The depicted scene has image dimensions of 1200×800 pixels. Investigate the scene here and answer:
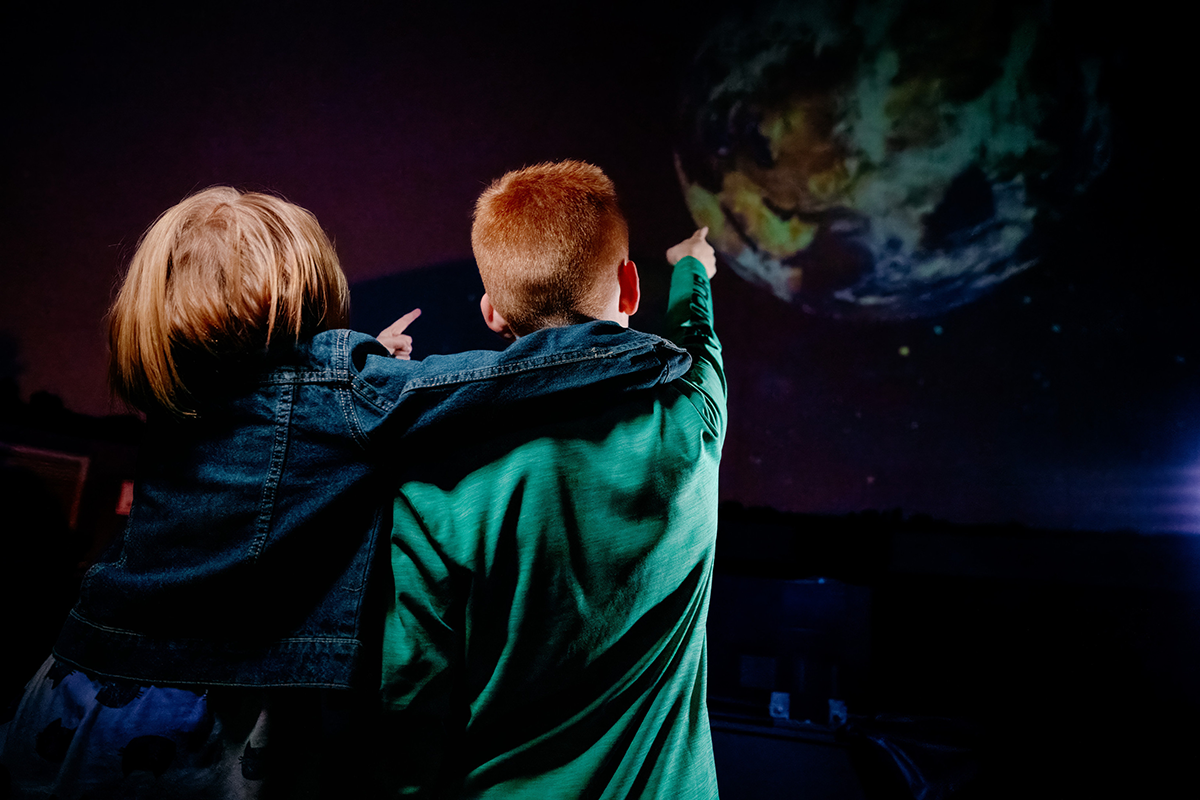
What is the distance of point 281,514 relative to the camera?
2.03 feet

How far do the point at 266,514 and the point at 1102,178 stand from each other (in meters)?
2.27

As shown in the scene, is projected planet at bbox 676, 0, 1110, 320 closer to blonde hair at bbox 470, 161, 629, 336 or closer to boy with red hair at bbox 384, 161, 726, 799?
blonde hair at bbox 470, 161, 629, 336

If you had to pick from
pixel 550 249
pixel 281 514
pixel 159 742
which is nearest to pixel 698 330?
pixel 550 249

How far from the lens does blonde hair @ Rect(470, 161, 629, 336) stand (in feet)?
2.77

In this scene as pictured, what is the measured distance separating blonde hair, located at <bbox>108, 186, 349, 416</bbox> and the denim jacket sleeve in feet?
0.30

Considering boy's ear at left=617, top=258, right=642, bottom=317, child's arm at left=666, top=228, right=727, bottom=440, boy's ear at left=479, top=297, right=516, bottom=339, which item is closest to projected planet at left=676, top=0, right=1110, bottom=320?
child's arm at left=666, top=228, right=727, bottom=440

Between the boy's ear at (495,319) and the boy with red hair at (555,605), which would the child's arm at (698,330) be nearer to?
the boy with red hair at (555,605)

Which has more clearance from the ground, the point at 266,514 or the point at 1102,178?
the point at 1102,178

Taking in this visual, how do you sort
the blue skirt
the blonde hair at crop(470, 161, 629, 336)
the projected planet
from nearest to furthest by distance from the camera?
the blue skirt
the blonde hair at crop(470, 161, 629, 336)
the projected planet

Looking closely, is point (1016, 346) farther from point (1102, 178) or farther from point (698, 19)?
point (698, 19)

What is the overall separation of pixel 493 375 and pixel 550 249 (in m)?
0.29

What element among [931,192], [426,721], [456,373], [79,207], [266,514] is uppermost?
[931,192]

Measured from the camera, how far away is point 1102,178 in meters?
1.77

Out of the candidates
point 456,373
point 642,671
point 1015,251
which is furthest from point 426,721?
point 1015,251
